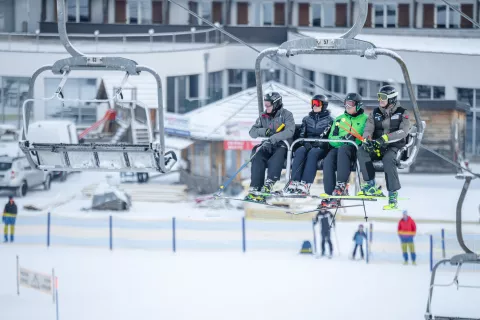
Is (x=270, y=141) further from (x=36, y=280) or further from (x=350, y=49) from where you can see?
(x=36, y=280)

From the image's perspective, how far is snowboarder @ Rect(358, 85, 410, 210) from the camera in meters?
15.9

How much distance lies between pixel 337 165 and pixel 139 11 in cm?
3625

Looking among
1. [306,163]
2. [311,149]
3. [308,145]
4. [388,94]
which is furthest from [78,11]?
[388,94]

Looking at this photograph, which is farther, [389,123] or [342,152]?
[342,152]

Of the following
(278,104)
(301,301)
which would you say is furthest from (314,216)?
(278,104)

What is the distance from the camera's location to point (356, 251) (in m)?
29.8

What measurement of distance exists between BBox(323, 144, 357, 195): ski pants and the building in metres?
20.5

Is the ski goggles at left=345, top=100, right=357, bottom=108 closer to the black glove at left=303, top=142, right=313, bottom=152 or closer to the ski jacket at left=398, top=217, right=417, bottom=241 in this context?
the black glove at left=303, top=142, right=313, bottom=152

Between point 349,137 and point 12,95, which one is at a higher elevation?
point 349,137

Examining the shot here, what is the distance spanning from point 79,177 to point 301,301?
14477 mm

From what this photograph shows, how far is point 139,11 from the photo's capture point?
2050 inches

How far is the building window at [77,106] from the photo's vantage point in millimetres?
43750

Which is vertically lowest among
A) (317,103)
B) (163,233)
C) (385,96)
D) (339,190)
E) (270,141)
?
(163,233)

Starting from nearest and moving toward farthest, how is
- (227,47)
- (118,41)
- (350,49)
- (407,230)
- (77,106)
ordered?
(350,49) < (407,230) < (77,106) < (118,41) < (227,47)
